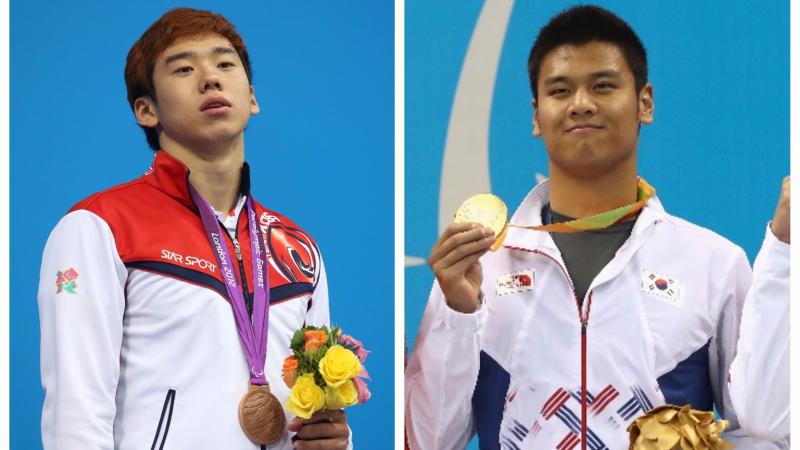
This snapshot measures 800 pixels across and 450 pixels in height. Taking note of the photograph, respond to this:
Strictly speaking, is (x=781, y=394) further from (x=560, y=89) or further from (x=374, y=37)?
(x=374, y=37)

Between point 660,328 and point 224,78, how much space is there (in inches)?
59.8

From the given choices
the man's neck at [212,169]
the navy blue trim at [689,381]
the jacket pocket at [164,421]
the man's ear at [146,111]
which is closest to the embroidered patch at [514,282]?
the navy blue trim at [689,381]

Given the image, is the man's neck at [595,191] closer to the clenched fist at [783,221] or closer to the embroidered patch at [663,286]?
the embroidered patch at [663,286]

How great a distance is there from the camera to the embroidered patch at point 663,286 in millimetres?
3369

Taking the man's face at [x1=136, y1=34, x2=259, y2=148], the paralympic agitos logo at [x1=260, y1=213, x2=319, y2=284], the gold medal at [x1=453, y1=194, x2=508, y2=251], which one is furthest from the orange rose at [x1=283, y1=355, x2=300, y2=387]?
the man's face at [x1=136, y1=34, x2=259, y2=148]

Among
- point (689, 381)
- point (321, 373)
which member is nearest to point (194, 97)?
point (321, 373)

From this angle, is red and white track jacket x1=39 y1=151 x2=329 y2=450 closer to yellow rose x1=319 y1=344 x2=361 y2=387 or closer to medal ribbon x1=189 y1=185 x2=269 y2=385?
medal ribbon x1=189 y1=185 x2=269 y2=385

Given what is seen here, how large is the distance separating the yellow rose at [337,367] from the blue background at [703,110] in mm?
598

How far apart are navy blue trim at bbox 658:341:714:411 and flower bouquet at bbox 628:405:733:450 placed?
0.17 metres

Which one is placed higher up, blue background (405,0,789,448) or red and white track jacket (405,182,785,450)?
blue background (405,0,789,448)

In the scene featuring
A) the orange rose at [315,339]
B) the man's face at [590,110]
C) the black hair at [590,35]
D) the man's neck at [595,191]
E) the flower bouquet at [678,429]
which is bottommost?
the flower bouquet at [678,429]

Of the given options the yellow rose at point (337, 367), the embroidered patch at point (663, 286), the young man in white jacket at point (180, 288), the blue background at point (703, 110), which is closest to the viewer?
the young man in white jacket at point (180, 288)

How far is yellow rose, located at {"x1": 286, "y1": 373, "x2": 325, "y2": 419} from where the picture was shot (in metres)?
3.28

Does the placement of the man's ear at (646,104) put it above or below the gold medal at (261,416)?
above
